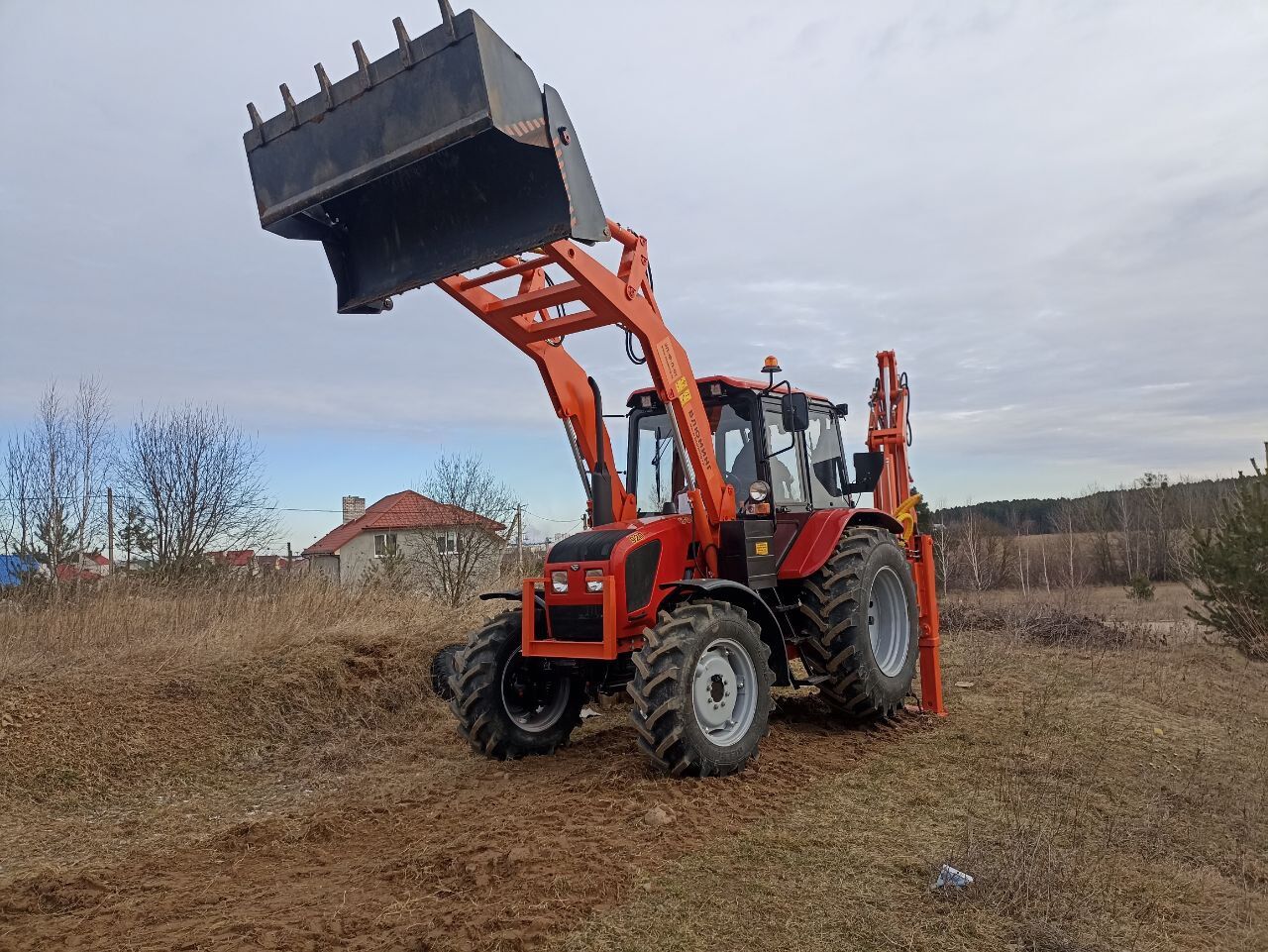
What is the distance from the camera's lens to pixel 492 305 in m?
5.95

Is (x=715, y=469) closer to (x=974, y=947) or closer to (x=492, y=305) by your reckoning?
(x=492, y=305)

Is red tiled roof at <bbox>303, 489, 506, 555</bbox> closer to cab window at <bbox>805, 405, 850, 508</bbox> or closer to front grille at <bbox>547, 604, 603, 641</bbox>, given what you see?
cab window at <bbox>805, 405, 850, 508</bbox>

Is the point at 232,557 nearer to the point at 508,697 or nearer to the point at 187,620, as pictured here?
the point at 187,620

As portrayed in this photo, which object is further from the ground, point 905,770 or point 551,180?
point 551,180

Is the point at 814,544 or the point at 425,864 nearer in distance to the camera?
the point at 425,864

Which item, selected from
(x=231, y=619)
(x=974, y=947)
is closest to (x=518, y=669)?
(x=974, y=947)

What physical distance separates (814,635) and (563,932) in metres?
3.53

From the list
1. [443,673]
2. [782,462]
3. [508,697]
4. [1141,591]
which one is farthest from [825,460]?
[1141,591]

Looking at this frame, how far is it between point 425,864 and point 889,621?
14.7ft

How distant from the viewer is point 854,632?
6375 mm

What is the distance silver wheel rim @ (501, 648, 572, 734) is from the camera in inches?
249

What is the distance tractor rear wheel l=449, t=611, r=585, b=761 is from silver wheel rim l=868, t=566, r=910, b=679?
8.08 feet

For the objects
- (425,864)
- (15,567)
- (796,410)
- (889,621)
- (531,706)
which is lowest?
(425,864)

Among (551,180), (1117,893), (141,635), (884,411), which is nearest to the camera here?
(1117,893)
